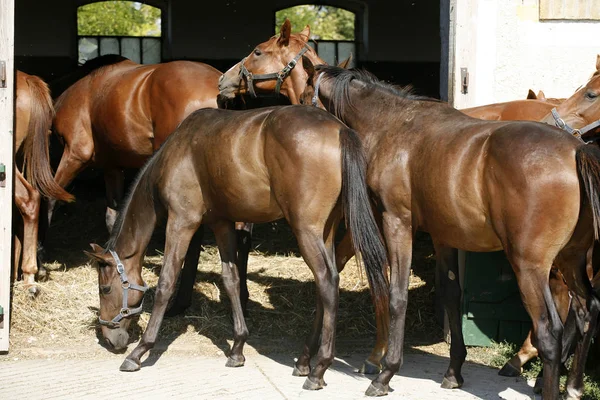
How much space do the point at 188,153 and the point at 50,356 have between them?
69.5 inches

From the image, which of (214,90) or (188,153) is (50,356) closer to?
(188,153)

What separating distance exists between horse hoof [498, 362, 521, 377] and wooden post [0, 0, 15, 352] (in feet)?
11.4

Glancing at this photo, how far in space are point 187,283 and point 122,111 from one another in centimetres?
171

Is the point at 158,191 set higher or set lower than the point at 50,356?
higher

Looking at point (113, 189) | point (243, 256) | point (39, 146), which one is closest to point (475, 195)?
point (243, 256)

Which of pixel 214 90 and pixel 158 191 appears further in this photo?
pixel 214 90

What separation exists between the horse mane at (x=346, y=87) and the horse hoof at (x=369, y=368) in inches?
66.3

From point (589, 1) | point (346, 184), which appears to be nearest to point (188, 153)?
point (346, 184)

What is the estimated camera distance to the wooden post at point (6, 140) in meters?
6.20

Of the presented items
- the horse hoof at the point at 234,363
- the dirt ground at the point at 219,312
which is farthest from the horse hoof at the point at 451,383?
the horse hoof at the point at 234,363

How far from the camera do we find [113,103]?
787 cm

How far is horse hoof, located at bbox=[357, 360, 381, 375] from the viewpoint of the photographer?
5.90m

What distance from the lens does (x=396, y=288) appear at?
17.9 ft

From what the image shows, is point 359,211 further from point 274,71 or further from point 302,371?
point 274,71
